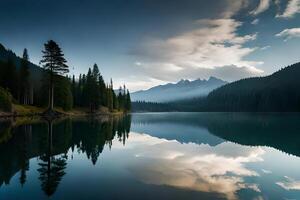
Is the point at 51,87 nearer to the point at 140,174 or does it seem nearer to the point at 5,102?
the point at 5,102

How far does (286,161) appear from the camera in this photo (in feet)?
59.1

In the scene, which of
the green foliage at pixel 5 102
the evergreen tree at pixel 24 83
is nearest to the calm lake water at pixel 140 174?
the green foliage at pixel 5 102

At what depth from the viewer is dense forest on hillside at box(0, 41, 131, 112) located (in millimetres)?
64875

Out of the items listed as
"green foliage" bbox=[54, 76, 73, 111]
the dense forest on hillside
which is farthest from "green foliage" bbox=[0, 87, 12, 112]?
"green foliage" bbox=[54, 76, 73, 111]

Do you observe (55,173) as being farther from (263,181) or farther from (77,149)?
(263,181)

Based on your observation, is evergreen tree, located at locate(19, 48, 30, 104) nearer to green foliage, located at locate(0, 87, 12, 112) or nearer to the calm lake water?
green foliage, located at locate(0, 87, 12, 112)

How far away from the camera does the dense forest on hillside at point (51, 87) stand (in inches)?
2554

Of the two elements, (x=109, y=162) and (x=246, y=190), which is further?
(x=109, y=162)

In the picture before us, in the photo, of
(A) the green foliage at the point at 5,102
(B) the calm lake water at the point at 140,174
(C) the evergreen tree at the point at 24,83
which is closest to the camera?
(B) the calm lake water at the point at 140,174

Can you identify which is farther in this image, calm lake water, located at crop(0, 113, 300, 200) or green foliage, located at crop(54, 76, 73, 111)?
green foliage, located at crop(54, 76, 73, 111)

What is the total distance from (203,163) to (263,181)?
4.72m

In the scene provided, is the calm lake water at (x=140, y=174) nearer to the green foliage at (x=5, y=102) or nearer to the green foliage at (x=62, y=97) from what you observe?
the green foliage at (x=5, y=102)

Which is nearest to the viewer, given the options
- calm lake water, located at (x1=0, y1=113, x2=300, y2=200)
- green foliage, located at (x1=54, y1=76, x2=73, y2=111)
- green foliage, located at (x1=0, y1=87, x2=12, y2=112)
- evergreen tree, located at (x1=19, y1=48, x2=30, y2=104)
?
calm lake water, located at (x1=0, y1=113, x2=300, y2=200)

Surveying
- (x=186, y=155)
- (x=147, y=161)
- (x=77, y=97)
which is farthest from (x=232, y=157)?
(x=77, y=97)
